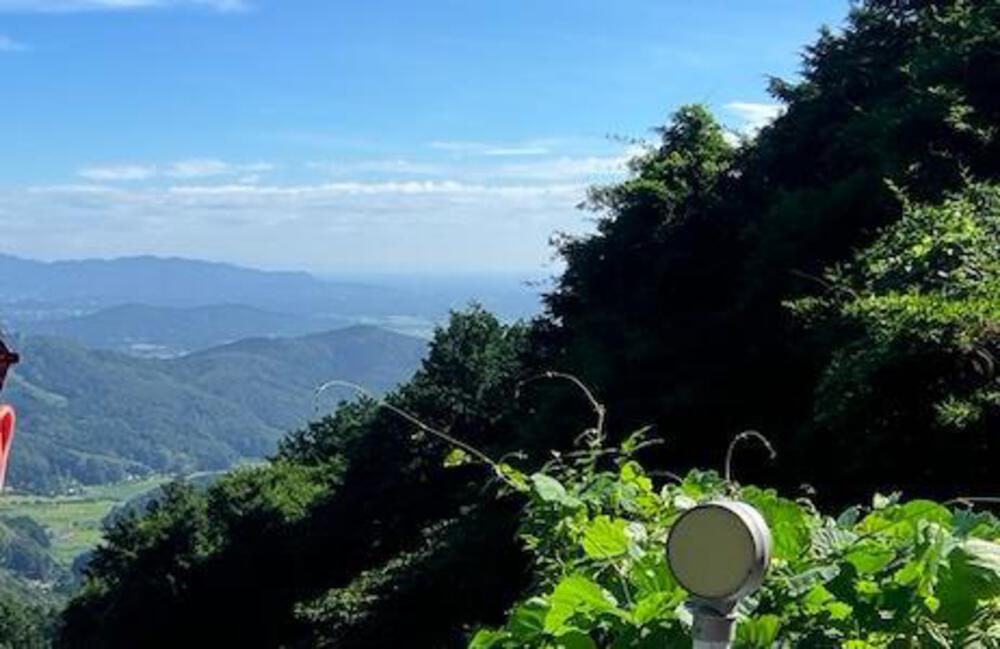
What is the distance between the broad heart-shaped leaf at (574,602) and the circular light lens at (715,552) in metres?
0.25

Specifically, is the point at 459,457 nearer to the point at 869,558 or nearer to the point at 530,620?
the point at 530,620

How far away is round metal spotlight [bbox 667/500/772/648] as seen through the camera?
6.00ft

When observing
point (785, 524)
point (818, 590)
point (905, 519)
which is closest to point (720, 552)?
point (818, 590)

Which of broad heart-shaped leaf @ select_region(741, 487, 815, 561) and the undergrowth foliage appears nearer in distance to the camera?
the undergrowth foliage

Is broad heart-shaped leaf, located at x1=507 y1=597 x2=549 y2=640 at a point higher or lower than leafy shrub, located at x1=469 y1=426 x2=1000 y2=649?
lower

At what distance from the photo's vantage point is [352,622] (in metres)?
19.8

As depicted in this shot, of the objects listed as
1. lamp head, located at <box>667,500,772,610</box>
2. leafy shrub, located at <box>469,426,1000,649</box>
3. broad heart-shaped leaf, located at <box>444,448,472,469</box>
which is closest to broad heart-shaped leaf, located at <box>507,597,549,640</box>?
leafy shrub, located at <box>469,426,1000,649</box>

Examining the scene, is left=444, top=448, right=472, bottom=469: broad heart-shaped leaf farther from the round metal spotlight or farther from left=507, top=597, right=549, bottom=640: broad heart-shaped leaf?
the round metal spotlight

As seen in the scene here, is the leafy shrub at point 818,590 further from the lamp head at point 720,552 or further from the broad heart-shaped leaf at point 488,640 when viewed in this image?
the lamp head at point 720,552

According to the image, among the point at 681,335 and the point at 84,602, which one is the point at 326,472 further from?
the point at 681,335

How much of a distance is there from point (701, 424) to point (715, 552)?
13.8m

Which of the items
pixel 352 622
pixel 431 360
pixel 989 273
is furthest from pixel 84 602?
→ pixel 989 273

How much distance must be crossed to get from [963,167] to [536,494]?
13.1 meters

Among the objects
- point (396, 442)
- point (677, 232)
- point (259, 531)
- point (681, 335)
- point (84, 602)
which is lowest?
point (84, 602)
